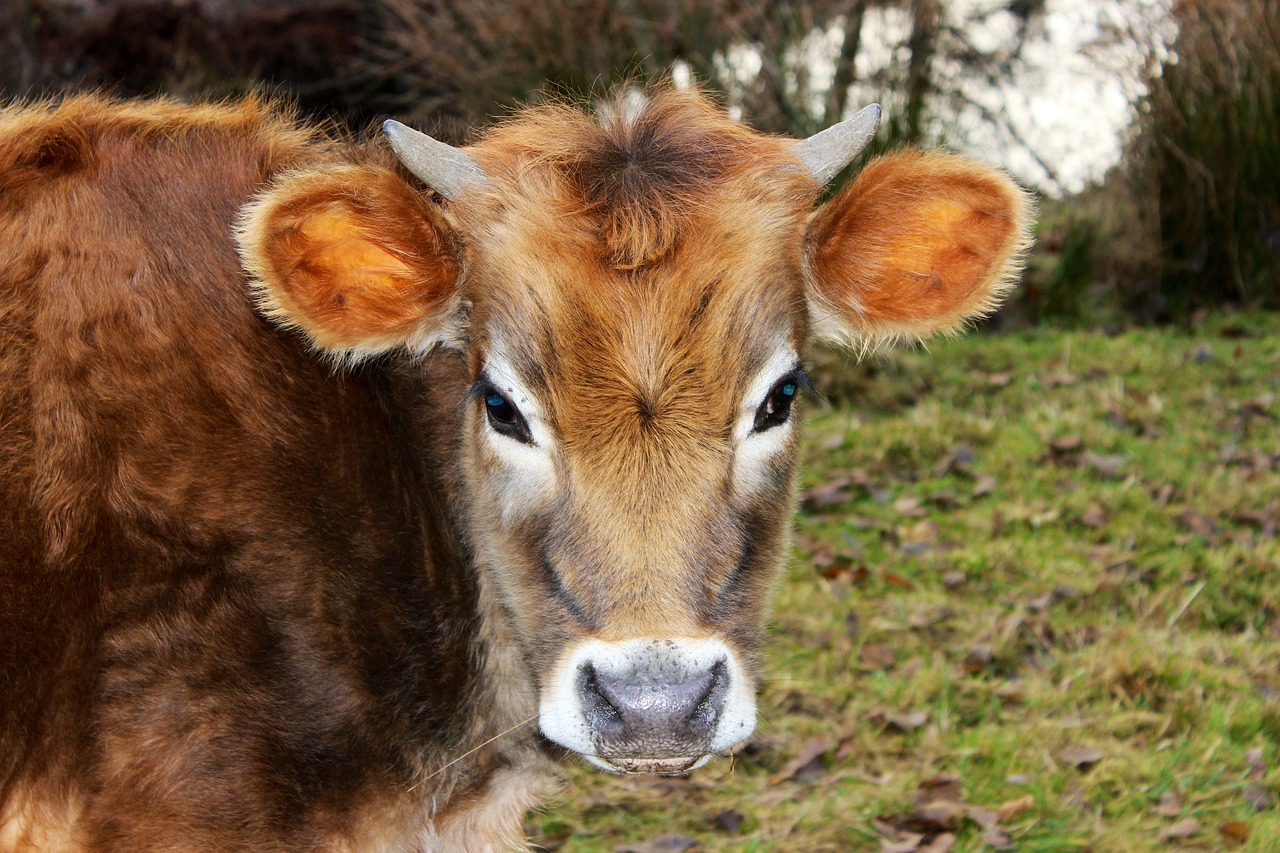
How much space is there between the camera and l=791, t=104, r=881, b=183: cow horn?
11.3ft

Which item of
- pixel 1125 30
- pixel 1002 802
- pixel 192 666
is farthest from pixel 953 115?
pixel 192 666

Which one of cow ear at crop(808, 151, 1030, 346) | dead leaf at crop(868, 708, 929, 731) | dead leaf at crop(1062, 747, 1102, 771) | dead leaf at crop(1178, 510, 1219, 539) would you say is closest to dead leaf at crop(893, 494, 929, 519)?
dead leaf at crop(1178, 510, 1219, 539)

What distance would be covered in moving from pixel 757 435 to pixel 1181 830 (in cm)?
238

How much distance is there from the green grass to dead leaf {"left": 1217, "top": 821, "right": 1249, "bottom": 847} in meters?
0.01

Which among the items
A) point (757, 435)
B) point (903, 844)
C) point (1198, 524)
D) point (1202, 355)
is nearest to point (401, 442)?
point (757, 435)

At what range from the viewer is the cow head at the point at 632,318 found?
295 centimetres

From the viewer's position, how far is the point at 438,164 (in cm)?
332

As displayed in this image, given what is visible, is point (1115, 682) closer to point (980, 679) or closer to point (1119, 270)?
point (980, 679)

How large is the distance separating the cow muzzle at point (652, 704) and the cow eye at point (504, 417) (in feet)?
1.86

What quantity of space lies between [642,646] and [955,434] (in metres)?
5.50

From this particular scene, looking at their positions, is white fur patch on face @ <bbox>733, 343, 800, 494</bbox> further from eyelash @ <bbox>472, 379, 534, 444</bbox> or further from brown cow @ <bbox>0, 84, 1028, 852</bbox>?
eyelash @ <bbox>472, 379, 534, 444</bbox>

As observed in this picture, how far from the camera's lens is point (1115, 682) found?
536 cm

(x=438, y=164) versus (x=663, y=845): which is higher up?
(x=438, y=164)

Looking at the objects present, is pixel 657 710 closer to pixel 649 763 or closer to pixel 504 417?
pixel 649 763
